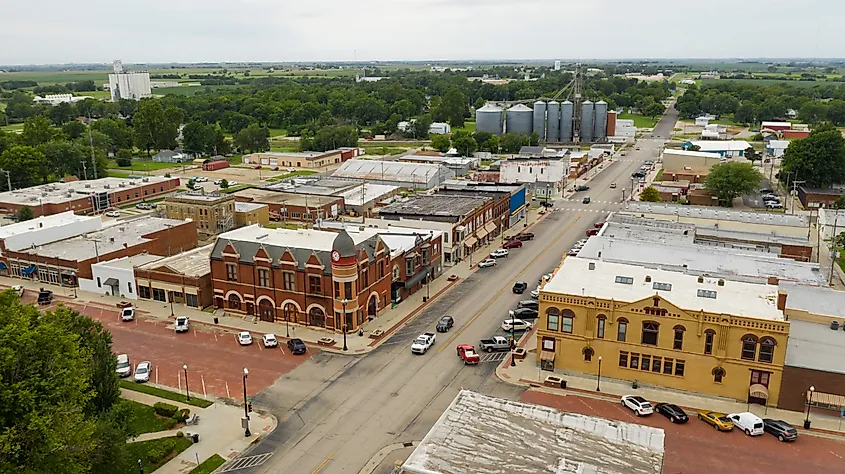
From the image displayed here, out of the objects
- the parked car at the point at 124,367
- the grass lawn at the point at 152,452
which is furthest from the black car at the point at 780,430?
the parked car at the point at 124,367

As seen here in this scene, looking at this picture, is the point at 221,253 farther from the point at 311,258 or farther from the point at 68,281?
the point at 68,281

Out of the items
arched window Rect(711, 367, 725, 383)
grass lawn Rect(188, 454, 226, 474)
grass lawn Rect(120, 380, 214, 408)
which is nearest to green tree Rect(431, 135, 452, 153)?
grass lawn Rect(120, 380, 214, 408)

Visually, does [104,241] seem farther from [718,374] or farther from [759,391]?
[759,391]

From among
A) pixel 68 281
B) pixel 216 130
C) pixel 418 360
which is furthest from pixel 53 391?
pixel 216 130

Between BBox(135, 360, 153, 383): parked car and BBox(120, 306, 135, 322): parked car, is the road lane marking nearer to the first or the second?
BBox(135, 360, 153, 383): parked car

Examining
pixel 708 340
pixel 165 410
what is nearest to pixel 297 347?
pixel 165 410
